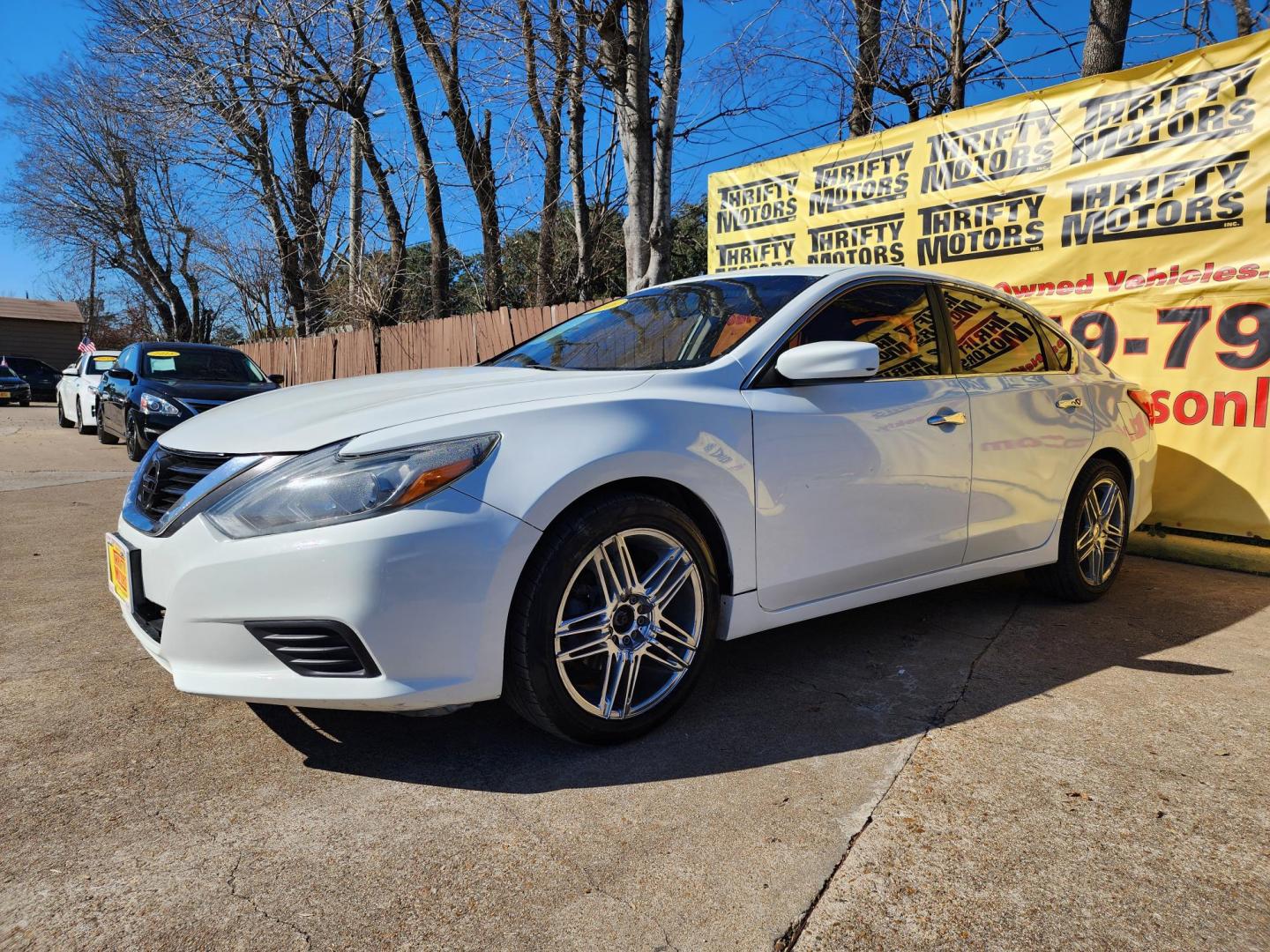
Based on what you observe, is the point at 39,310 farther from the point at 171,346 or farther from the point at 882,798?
the point at 882,798

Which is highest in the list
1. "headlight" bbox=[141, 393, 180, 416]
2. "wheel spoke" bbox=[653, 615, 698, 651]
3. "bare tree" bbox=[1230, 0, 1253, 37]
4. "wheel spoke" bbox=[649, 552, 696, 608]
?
"bare tree" bbox=[1230, 0, 1253, 37]

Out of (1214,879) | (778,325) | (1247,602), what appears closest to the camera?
(1214,879)

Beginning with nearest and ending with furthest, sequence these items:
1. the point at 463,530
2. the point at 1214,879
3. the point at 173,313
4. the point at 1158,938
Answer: the point at 1158,938 < the point at 1214,879 < the point at 463,530 < the point at 173,313

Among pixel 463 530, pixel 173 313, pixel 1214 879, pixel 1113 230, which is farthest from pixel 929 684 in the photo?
pixel 173 313

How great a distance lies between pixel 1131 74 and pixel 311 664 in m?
6.15

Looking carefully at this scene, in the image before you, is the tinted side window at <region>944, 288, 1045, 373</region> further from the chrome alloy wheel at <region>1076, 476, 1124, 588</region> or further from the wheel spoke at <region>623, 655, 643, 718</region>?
the wheel spoke at <region>623, 655, 643, 718</region>

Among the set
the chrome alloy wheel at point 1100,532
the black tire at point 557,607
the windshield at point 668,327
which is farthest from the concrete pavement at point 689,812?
the windshield at point 668,327

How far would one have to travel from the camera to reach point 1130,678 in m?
3.42

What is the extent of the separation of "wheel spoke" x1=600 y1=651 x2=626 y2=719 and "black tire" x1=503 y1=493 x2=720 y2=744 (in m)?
0.02

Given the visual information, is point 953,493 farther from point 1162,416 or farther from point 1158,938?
point 1162,416

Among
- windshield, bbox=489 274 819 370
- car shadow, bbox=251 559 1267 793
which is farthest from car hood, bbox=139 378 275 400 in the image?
car shadow, bbox=251 559 1267 793

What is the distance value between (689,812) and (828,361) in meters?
1.52

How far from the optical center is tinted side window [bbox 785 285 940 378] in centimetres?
340

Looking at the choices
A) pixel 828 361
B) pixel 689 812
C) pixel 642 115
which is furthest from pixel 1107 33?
pixel 689 812
